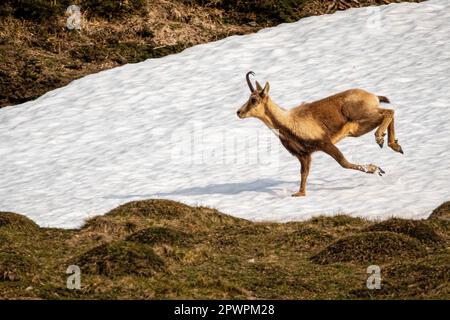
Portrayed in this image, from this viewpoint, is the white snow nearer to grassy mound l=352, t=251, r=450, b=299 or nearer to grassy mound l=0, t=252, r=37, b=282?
grassy mound l=352, t=251, r=450, b=299

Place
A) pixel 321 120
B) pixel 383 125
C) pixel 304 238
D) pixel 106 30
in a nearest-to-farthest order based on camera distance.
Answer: pixel 304 238 → pixel 383 125 → pixel 321 120 → pixel 106 30

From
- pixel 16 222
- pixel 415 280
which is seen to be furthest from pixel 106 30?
→ pixel 415 280

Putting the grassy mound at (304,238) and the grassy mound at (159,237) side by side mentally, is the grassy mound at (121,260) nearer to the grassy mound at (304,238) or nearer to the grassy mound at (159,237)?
the grassy mound at (159,237)

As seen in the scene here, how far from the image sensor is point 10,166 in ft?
81.2

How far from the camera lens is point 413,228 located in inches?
631

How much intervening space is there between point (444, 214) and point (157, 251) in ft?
19.9

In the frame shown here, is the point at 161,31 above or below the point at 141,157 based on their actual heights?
above

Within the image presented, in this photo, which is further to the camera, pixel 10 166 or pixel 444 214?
pixel 10 166

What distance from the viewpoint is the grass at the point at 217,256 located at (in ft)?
43.0

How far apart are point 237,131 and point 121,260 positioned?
1234 cm

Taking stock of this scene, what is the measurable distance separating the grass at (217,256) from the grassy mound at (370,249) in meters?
0.02

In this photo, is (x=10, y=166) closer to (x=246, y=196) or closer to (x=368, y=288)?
(x=246, y=196)

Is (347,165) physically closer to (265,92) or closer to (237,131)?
(265,92)
